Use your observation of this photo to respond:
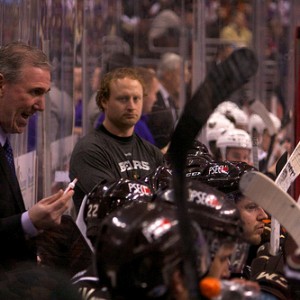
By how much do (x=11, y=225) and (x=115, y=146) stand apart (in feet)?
5.37

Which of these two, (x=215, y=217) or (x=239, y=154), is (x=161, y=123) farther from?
(x=215, y=217)

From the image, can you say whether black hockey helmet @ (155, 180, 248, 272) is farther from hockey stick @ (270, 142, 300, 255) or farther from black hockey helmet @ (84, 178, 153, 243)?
hockey stick @ (270, 142, 300, 255)

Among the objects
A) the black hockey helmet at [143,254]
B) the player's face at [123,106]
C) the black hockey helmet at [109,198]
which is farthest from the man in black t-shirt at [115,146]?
the black hockey helmet at [143,254]

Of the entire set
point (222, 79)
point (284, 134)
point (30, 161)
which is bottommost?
point (284, 134)

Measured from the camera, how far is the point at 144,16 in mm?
8281

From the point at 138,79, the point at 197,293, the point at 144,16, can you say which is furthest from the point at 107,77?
the point at 144,16

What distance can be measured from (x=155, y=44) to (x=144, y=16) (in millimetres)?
592

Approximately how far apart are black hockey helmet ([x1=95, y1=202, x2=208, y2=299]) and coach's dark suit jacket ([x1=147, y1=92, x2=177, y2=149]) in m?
3.79

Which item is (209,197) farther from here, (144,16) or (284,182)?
(144,16)

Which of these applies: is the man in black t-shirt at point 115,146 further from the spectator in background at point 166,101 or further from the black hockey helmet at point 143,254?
the black hockey helmet at point 143,254

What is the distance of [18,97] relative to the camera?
3.05 m

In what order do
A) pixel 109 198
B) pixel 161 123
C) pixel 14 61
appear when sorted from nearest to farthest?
pixel 109 198 < pixel 14 61 < pixel 161 123

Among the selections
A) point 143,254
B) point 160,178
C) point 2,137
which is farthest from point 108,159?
point 143,254

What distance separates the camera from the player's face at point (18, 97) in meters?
3.05
